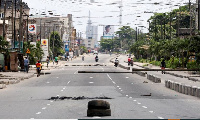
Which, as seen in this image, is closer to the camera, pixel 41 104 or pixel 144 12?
pixel 41 104

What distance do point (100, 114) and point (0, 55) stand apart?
52.2 m

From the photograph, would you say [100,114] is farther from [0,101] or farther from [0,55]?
[0,55]

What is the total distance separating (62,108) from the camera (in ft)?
81.7

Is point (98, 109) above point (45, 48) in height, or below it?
below

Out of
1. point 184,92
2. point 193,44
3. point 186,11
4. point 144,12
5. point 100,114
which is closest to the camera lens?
point 100,114

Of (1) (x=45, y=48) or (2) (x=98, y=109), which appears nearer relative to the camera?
(2) (x=98, y=109)

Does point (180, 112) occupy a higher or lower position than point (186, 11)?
lower

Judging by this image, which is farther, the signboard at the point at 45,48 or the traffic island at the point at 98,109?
the signboard at the point at 45,48

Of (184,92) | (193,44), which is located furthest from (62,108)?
(193,44)

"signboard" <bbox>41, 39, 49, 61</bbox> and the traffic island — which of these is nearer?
the traffic island

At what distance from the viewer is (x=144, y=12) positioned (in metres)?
84.7

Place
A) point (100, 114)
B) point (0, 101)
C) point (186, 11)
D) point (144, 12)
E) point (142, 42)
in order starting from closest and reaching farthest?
point (100, 114) → point (0, 101) → point (144, 12) → point (142, 42) → point (186, 11)

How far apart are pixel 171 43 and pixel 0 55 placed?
3542cm

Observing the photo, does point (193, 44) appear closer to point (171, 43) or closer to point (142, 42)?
point (171, 43)
